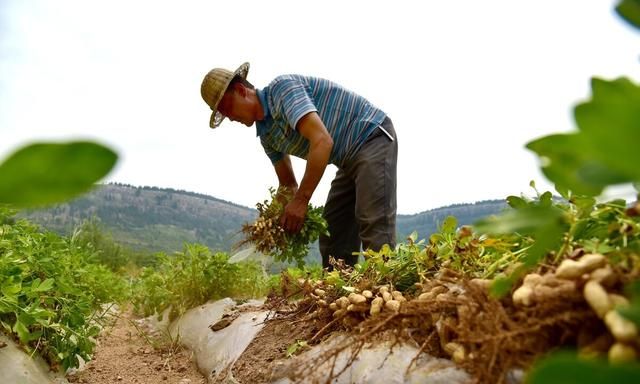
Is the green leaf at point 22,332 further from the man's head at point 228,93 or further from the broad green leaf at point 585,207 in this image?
the man's head at point 228,93

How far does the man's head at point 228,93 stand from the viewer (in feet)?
11.2

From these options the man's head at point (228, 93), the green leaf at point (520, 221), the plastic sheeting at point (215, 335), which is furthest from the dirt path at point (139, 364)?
the green leaf at point (520, 221)

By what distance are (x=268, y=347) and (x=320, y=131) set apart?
1440 mm

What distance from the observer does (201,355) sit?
2.89 meters

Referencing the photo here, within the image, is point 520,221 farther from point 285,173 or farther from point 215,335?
point 285,173

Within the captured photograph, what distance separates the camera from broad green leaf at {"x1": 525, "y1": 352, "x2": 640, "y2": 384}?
30 cm

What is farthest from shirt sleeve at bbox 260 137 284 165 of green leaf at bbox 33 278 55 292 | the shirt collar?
green leaf at bbox 33 278 55 292

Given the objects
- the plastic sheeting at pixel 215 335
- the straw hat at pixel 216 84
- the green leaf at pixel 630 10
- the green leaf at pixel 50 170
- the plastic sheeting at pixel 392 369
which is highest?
the straw hat at pixel 216 84

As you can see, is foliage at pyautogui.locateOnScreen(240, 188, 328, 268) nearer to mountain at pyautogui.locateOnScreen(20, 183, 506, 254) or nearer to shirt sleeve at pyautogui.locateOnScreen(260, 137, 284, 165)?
shirt sleeve at pyautogui.locateOnScreen(260, 137, 284, 165)

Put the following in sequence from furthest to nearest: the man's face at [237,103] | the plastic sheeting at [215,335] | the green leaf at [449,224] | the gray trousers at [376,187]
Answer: the man's face at [237,103], the gray trousers at [376,187], the plastic sheeting at [215,335], the green leaf at [449,224]

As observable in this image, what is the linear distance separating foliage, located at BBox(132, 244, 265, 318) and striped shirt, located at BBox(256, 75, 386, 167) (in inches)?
42.4

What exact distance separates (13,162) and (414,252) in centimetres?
157

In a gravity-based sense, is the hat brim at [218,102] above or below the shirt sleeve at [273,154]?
above

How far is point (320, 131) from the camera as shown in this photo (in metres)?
3.10
